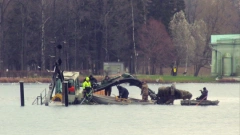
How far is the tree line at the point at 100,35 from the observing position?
128m

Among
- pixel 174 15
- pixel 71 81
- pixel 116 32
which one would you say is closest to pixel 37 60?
pixel 116 32

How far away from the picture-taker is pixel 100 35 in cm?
13525

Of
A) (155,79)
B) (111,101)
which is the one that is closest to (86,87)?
(111,101)

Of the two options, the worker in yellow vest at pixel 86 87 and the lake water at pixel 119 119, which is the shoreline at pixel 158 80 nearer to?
the lake water at pixel 119 119

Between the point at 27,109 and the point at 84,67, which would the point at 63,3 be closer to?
the point at 84,67

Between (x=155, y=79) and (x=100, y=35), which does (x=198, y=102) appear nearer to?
(x=155, y=79)

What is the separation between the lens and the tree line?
12825 cm

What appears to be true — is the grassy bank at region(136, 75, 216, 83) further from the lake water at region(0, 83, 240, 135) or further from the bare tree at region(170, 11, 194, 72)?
the lake water at region(0, 83, 240, 135)

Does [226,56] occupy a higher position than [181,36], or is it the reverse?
[181,36]

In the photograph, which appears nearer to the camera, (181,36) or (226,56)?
(226,56)

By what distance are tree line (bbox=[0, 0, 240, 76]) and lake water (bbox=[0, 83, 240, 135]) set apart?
5331cm

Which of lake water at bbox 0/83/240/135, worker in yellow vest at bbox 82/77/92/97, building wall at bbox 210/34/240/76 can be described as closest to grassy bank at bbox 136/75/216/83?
building wall at bbox 210/34/240/76

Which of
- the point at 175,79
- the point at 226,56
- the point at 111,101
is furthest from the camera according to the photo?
the point at 226,56

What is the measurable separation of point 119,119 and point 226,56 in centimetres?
6572
